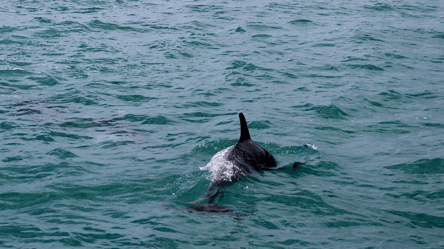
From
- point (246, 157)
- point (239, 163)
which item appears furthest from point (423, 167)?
point (239, 163)

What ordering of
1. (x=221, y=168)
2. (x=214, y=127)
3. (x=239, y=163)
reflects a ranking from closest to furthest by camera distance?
(x=221, y=168)
(x=239, y=163)
(x=214, y=127)

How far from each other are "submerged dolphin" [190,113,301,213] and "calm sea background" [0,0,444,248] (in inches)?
9.1

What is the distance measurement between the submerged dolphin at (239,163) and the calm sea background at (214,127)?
23 cm

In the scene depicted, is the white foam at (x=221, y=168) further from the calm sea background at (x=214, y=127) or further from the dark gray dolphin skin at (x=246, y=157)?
the calm sea background at (x=214, y=127)

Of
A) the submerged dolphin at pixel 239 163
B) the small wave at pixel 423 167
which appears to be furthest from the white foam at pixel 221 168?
the small wave at pixel 423 167

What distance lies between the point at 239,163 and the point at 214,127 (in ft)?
10.8

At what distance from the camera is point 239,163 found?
10203 mm

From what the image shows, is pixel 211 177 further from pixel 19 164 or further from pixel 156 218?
pixel 19 164

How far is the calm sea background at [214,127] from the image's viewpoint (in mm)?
8328

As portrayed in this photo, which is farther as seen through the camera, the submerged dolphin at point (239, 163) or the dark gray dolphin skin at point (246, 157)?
the dark gray dolphin skin at point (246, 157)

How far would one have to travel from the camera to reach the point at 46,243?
7.60 meters

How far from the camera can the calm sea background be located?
833cm

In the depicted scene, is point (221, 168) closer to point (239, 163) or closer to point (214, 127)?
point (239, 163)

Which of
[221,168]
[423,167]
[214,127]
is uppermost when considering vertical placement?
[221,168]
